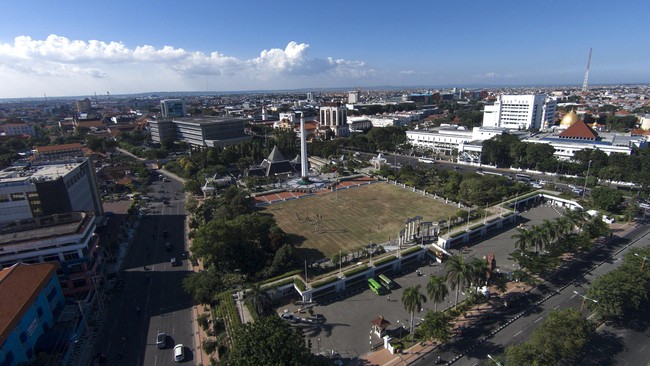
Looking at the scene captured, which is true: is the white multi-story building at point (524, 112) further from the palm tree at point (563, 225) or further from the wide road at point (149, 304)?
the wide road at point (149, 304)

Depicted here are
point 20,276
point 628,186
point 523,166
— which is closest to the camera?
point 20,276

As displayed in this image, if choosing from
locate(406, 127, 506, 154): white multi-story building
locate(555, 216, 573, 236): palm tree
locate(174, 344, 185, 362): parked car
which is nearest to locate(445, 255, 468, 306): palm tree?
locate(555, 216, 573, 236): palm tree

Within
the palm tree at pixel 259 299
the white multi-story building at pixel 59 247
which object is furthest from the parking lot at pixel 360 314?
the white multi-story building at pixel 59 247

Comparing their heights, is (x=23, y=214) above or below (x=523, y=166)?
above

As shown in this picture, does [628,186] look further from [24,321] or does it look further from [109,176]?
[109,176]

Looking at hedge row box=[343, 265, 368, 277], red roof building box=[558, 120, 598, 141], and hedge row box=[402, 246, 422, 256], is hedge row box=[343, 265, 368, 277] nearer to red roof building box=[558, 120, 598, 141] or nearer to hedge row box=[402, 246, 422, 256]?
hedge row box=[402, 246, 422, 256]

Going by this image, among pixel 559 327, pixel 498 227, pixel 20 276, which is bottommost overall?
pixel 498 227

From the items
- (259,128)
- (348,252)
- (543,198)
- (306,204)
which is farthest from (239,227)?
(259,128)
